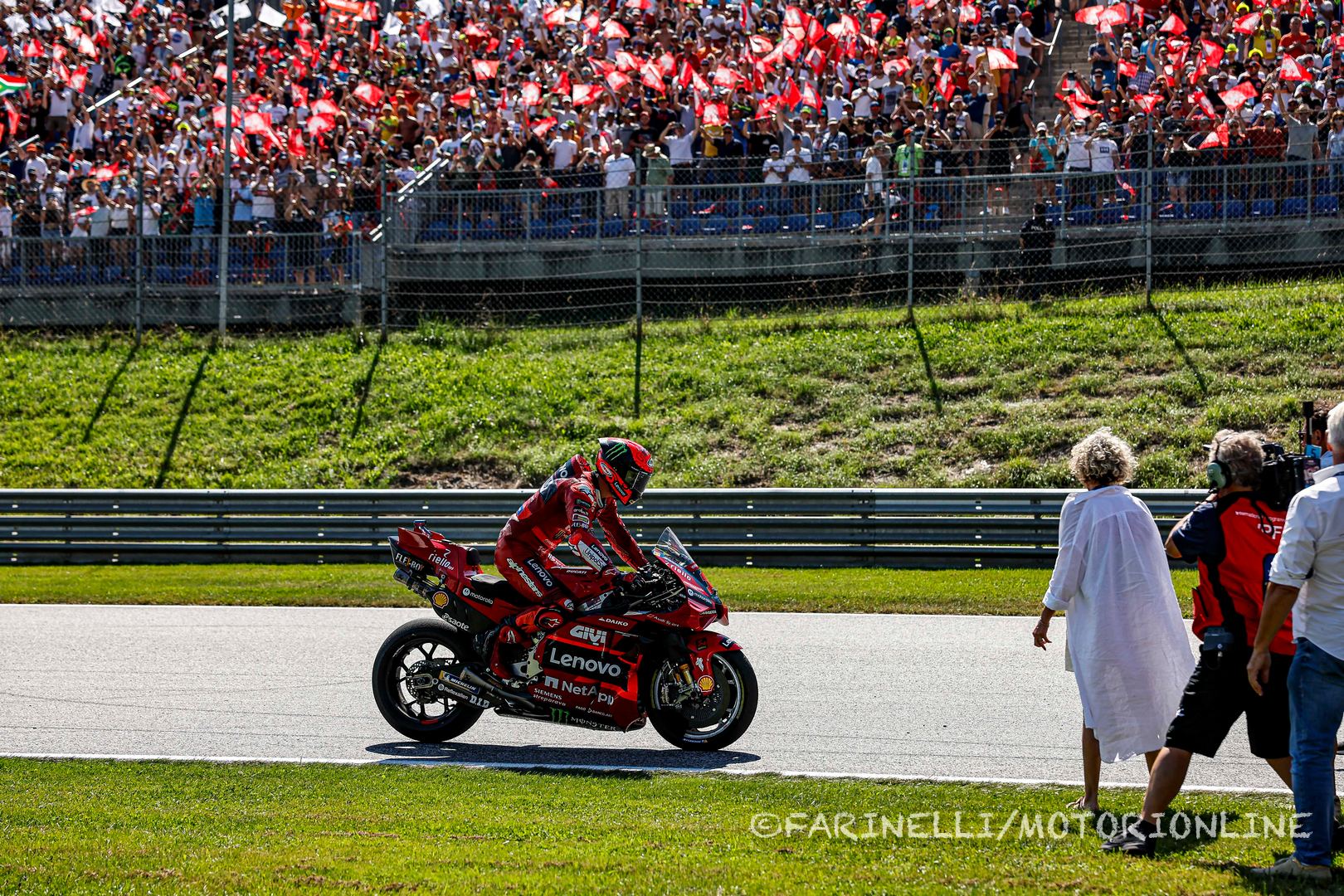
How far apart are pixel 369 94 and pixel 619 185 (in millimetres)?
7871

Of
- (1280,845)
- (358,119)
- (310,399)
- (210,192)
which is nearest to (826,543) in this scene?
(310,399)

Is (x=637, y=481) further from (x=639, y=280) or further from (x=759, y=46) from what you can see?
(x=759, y=46)

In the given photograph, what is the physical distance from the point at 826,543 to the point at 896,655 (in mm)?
4693

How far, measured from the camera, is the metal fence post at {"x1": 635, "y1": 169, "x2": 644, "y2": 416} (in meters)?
19.8

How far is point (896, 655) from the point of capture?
10.8 meters

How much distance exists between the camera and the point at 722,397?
1909 centimetres

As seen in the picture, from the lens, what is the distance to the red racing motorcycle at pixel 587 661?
27.3ft

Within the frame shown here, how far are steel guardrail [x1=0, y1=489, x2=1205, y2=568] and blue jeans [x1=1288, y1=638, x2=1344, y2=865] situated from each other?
923cm

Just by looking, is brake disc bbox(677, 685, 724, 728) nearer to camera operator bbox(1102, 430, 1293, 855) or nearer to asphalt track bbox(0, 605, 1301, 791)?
asphalt track bbox(0, 605, 1301, 791)

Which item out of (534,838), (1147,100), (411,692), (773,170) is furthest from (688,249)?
(534,838)

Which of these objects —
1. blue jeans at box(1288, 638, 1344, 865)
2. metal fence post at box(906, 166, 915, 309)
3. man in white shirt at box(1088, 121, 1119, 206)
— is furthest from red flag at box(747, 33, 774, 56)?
blue jeans at box(1288, 638, 1344, 865)

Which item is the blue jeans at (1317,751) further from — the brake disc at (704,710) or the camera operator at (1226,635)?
the brake disc at (704,710)

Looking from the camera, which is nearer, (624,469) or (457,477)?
(624,469)

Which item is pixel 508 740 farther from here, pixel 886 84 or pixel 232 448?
pixel 886 84
